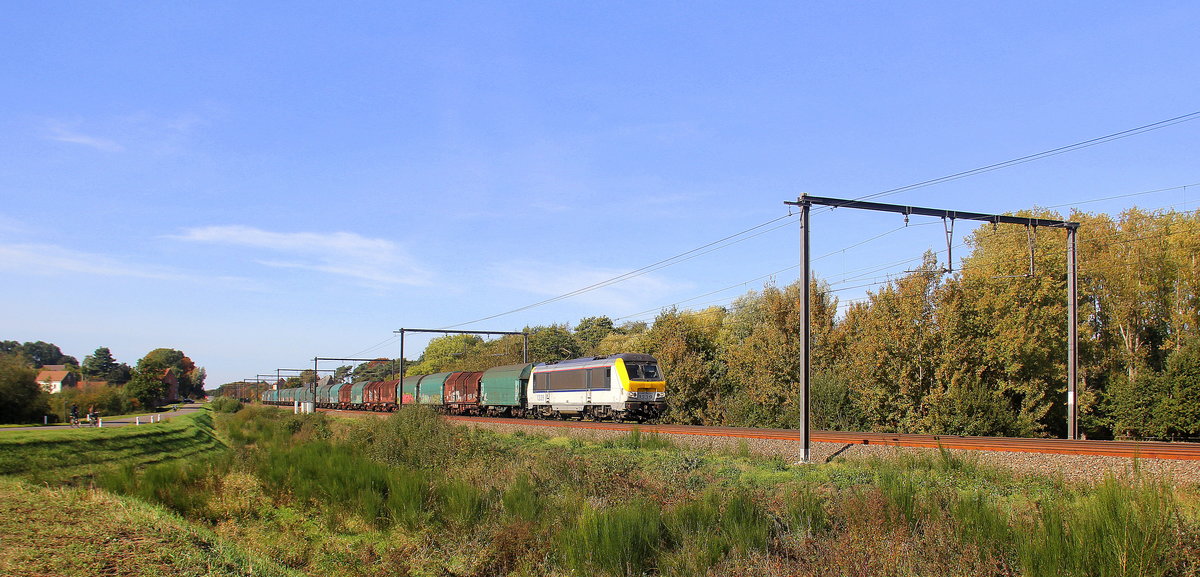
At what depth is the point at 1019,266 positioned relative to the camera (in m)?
45.2

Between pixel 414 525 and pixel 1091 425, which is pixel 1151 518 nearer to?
pixel 414 525

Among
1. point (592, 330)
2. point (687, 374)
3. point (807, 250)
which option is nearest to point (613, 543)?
point (807, 250)

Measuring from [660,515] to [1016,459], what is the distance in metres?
8.48

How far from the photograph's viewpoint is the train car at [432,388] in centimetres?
6369

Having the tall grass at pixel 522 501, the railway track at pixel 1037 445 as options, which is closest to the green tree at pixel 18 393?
the railway track at pixel 1037 445

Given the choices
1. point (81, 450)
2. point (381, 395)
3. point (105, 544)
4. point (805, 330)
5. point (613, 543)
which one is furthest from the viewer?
point (381, 395)

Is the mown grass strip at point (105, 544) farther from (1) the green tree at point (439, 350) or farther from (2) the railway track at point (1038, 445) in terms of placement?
(1) the green tree at point (439, 350)

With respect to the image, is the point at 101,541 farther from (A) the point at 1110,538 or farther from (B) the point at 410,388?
(B) the point at 410,388

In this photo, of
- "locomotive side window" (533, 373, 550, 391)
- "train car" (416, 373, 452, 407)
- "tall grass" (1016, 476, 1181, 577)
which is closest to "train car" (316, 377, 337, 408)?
"train car" (416, 373, 452, 407)

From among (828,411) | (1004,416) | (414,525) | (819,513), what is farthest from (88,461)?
(1004,416)

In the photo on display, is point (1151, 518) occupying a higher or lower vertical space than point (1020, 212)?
lower

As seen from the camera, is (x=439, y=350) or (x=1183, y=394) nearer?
(x=1183, y=394)

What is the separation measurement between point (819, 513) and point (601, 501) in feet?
13.3

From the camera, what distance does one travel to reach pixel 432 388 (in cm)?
6600
